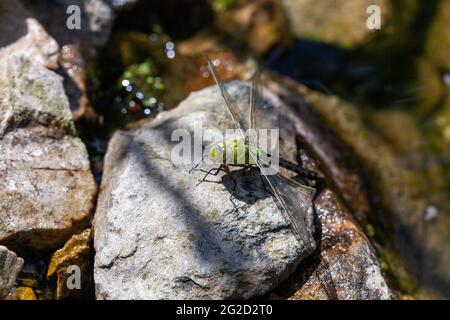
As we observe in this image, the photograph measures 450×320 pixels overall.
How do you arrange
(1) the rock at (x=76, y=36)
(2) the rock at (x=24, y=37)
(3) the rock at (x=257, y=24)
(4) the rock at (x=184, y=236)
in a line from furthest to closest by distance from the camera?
(3) the rock at (x=257, y=24), (1) the rock at (x=76, y=36), (2) the rock at (x=24, y=37), (4) the rock at (x=184, y=236)

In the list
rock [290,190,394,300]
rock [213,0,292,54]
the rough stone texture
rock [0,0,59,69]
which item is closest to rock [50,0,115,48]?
the rough stone texture

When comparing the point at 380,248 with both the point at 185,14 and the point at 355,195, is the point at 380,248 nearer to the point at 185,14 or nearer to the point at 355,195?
the point at 355,195

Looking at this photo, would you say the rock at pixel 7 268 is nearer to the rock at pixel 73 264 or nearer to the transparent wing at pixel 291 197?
the rock at pixel 73 264

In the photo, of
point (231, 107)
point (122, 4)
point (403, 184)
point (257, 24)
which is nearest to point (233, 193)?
point (231, 107)

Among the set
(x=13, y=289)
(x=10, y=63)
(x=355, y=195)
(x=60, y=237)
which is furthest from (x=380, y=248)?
(x=10, y=63)

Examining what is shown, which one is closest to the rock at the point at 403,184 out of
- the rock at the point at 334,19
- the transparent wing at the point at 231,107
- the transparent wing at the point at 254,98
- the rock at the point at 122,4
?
the rock at the point at 334,19

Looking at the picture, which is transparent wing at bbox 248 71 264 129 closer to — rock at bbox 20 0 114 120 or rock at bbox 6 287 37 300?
rock at bbox 20 0 114 120
